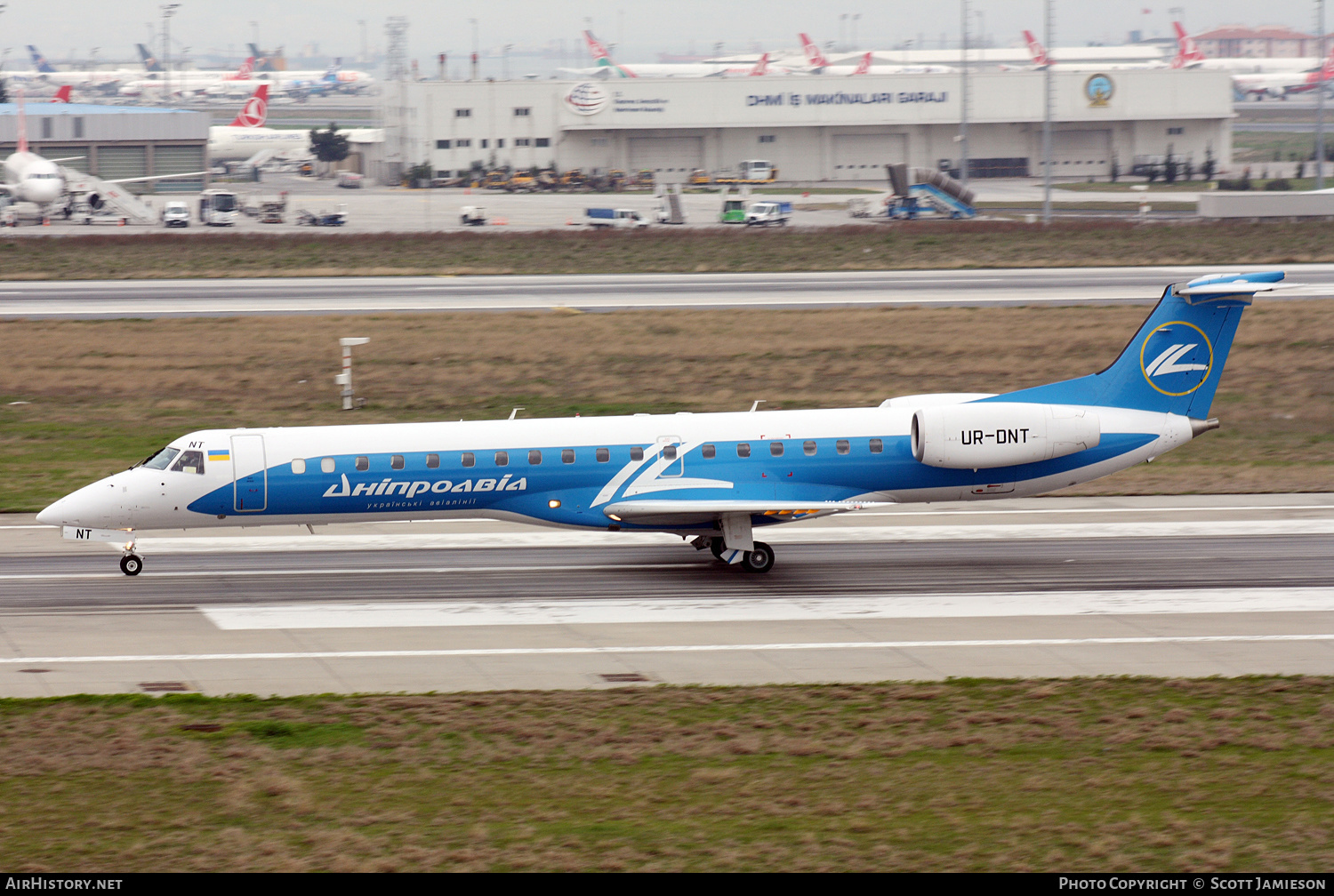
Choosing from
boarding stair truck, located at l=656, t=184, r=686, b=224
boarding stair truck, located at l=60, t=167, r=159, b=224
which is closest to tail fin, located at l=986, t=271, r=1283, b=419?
boarding stair truck, located at l=656, t=184, r=686, b=224

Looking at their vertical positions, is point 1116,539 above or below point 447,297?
below

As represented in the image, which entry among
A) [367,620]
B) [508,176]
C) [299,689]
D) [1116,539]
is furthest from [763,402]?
[508,176]

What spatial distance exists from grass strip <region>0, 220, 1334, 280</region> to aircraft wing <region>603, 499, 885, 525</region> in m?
44.5

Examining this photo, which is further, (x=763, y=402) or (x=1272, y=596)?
(x=763, y=402)

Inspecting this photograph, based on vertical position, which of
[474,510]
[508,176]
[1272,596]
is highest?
[508,176]

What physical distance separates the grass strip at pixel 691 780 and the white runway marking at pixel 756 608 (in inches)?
178

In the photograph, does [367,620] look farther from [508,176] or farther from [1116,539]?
[508,176]

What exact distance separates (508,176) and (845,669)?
115 m

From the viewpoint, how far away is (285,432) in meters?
26.5

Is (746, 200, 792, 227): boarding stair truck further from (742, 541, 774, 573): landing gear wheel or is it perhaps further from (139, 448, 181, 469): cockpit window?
(139, 448, 181, 469): cockpit window

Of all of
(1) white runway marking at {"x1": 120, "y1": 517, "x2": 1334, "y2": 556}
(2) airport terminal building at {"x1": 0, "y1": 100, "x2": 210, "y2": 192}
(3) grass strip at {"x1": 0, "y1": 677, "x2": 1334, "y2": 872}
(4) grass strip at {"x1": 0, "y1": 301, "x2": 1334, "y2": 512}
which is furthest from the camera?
(2) airport terminal building at {"x1": 0, "y1": 100, "x2": 210, "y2": 192}

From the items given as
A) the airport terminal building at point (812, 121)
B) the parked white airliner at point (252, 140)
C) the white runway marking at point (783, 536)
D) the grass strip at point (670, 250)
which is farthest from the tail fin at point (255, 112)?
the white runway marking at point (783, 536)

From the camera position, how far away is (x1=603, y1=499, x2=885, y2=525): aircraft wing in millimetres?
26094
